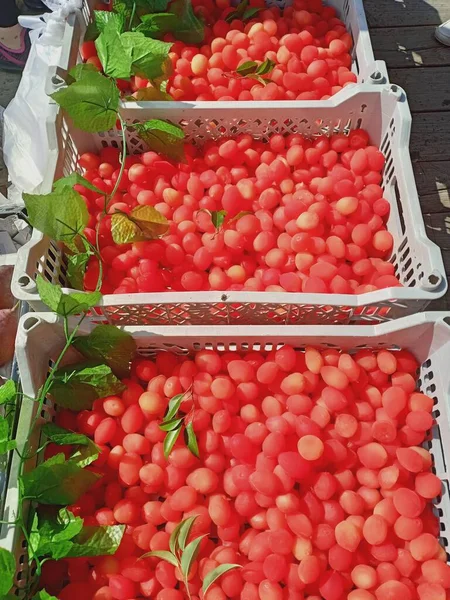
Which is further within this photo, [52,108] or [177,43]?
[177,43]

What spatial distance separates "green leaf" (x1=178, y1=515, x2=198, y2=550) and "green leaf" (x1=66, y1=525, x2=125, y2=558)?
0.40 ft

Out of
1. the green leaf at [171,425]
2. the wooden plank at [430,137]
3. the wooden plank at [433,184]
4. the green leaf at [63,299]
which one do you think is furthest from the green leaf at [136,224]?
the wooden plank at [430,137]

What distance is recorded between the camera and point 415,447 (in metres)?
1.08

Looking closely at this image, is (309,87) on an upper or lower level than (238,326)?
upper

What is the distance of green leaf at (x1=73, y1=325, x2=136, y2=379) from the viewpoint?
3.68 feet

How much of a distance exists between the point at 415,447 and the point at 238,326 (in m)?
0.46

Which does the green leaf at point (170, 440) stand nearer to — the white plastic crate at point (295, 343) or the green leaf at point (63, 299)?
the white plastic crate at point (295, 343)

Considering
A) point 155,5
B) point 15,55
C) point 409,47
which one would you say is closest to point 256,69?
point 155,5

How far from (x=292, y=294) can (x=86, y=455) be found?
553 millimetres

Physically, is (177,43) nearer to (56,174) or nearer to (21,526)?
(56,174)

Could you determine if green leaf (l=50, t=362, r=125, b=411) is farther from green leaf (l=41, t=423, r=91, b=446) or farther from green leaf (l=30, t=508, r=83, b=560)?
green leaf (l=30, t=508, r=83, b=560)

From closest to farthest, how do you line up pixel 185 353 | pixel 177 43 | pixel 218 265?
1. pixel 185 353
2. pixel 218 265
3. pixel 177 43

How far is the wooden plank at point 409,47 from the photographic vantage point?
2182 mm

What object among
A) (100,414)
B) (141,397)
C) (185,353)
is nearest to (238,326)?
(185,353)
